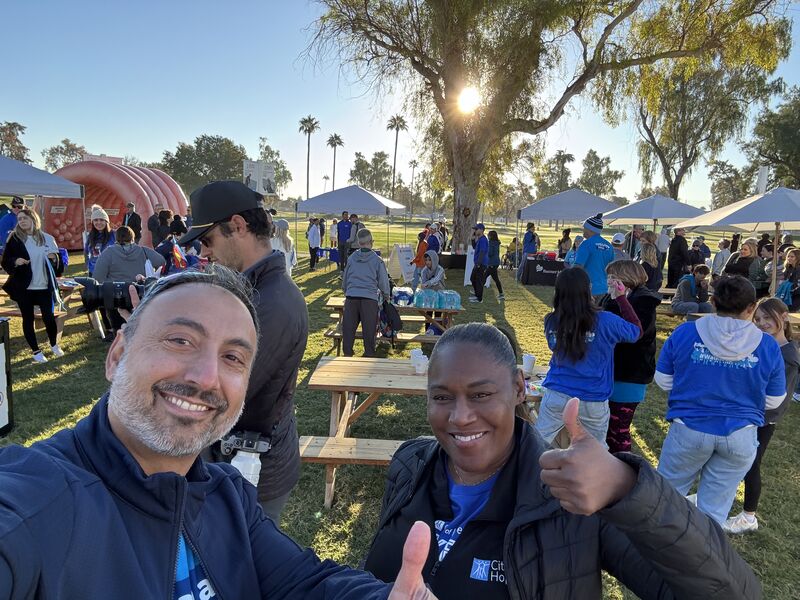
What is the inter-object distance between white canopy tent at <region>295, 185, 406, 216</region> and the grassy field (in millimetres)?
6128

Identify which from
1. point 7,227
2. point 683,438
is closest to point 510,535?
point 683,438

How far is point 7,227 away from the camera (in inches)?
428

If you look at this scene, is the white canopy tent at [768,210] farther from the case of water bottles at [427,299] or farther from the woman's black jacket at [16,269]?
the woman's black jacket at [16,269]

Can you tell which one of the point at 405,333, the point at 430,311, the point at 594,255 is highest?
the point at 594,255

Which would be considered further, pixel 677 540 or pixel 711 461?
pixel 711 461

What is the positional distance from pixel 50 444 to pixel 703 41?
19834 millimetres

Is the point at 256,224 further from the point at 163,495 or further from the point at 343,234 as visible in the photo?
the point at 343,234

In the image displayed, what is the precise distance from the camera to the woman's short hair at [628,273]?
418 centimetres

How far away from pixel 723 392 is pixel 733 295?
64 centimetres

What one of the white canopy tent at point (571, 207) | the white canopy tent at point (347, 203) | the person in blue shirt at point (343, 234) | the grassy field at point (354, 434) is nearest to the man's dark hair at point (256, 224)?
the grassy field at point (354, 434)

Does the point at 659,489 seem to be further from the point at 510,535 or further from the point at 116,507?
the point at 116,507

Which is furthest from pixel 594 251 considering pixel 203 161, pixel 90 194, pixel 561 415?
pixel 203 161

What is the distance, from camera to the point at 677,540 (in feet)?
3.40

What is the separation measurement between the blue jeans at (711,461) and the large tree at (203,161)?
213 ft
